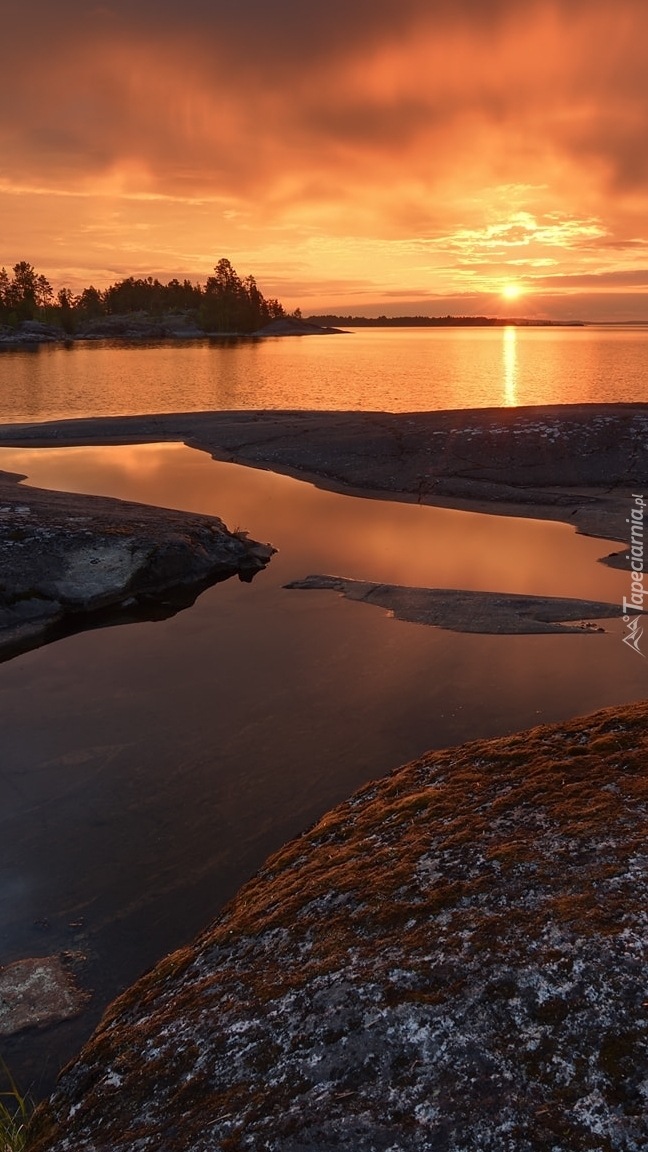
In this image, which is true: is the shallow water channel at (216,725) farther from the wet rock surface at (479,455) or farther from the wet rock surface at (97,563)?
the wet rock surface at (479,455)

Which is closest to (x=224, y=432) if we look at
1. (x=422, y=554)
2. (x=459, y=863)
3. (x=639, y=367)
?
(x=422, y=554)

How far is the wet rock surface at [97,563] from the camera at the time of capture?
19016 mm

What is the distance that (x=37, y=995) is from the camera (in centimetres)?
761

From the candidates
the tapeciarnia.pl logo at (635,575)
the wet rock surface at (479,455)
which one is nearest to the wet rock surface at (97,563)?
the tapeciarnia.pl logo at (635,575)

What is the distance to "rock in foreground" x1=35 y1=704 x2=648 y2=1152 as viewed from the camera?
3.55 m

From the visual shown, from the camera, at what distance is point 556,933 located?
4477mm

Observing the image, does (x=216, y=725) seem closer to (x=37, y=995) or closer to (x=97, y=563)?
(x=37, y=995)

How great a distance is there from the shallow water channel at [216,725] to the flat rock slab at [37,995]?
0.15 metres

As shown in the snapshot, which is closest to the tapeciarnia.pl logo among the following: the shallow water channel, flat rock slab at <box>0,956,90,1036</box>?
the shallow water channel

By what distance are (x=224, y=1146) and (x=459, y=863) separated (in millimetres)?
2525

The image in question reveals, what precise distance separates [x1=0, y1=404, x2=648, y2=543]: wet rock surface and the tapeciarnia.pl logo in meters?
0.43

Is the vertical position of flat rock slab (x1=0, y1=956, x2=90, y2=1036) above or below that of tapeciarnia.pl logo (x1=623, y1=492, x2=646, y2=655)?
below

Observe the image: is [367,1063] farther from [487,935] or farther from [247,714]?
[247,714]

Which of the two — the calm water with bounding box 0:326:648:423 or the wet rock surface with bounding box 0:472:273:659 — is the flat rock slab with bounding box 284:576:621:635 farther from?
the calm water with bounding box 0:326:648:423
